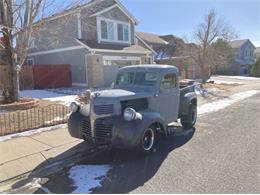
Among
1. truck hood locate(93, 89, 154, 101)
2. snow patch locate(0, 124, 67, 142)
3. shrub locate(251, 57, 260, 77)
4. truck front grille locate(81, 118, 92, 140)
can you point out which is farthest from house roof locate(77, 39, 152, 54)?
shrub locate(251, 57, 260, 77)

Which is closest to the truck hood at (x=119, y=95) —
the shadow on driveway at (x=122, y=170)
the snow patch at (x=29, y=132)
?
the shadow on driveway at (x=122, y=170)

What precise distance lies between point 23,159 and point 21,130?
7.37 feet

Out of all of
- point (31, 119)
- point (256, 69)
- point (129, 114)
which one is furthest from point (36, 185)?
point (256, 69)

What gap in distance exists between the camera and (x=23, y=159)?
503cm

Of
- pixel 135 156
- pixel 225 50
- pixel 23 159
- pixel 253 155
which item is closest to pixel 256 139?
pixel 253 155

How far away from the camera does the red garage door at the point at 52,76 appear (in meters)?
18.0

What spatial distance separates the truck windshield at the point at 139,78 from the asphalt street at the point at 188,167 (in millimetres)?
1607

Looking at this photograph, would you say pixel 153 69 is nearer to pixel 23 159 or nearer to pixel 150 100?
pixel 150 100

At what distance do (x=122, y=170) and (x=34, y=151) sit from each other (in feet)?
7.67

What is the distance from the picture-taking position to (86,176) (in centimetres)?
426

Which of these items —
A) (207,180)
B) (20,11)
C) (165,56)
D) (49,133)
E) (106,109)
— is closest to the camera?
(207,180)

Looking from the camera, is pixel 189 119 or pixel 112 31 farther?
pixel 112 31

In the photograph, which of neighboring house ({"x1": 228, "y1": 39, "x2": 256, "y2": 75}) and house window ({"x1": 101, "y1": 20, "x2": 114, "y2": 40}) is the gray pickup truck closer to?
house window ({"x1": 101, "y1": 20, "x2": 114, "y2": 40})

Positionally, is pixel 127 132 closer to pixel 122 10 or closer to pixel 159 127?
pixel 159 127
